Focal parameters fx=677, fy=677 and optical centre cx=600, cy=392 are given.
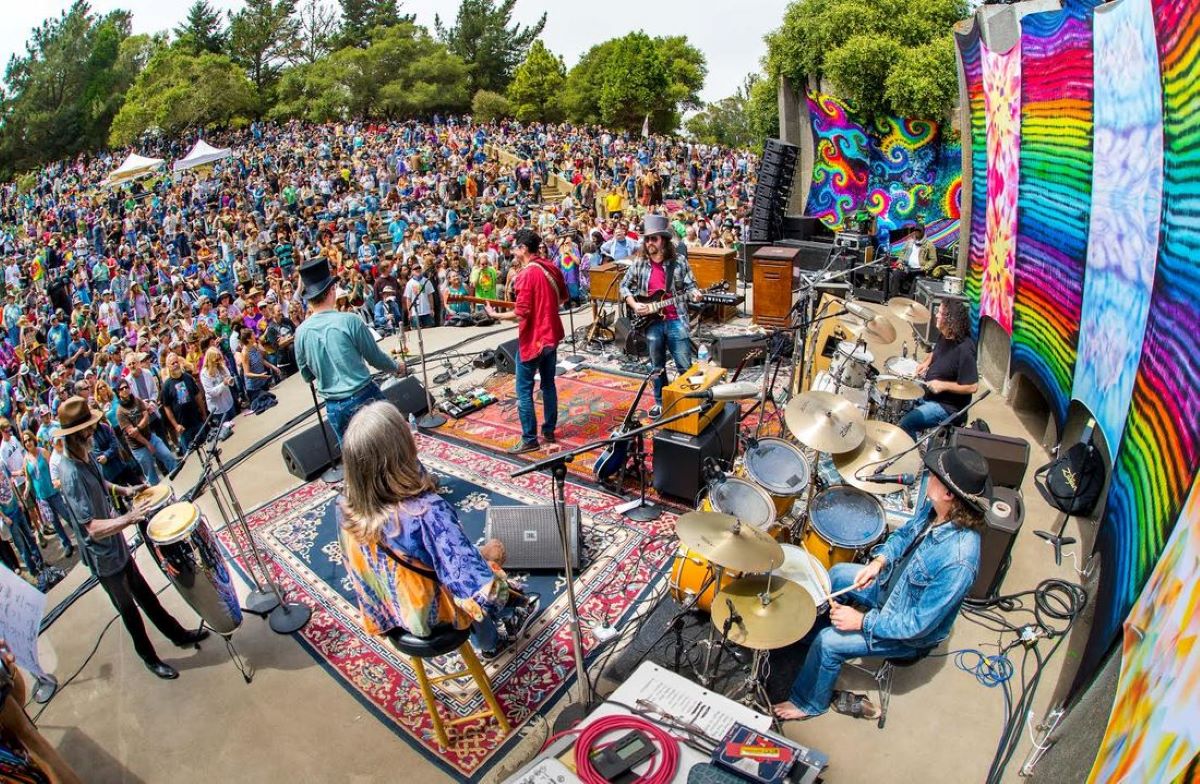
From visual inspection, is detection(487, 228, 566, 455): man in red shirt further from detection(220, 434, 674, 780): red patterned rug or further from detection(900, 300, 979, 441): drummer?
detection(900, 300, 979, 441): drummer

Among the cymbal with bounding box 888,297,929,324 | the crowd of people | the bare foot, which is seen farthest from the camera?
the crowd of people

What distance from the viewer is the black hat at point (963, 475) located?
3.04m

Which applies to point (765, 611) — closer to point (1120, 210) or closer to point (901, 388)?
point (901, 388)

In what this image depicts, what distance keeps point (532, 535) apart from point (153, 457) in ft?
16.2

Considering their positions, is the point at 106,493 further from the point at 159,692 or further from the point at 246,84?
the point at 246,84

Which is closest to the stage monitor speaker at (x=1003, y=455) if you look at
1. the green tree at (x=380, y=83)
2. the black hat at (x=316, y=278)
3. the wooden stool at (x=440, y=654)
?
the wooden stool at (x=440, y=654)

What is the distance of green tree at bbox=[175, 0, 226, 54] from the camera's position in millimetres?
52031

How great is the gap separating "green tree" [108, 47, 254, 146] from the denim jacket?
4820 centimetres

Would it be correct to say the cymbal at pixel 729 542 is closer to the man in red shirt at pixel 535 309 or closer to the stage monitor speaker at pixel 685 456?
the stage monitor speaker at pixel 685 456

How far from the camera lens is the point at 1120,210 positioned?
4703 millimetres

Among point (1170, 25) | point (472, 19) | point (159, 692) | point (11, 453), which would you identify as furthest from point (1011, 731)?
point (472, 19)

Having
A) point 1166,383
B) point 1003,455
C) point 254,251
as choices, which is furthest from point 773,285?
point 254,251

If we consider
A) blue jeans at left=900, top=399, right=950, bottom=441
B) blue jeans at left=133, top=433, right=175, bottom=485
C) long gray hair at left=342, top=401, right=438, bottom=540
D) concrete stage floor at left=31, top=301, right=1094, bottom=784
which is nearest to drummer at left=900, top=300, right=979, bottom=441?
blue jeans at left=900, top=399, right=950, bottom=441

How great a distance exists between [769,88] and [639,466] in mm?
15340
